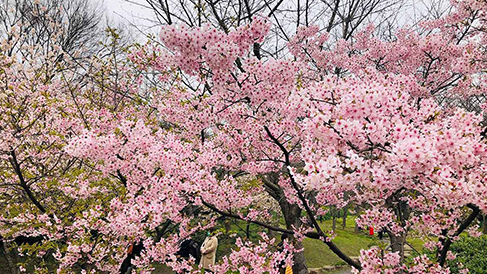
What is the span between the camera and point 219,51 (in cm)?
297

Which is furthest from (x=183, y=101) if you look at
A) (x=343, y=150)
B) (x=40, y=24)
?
(x=40, y=24)

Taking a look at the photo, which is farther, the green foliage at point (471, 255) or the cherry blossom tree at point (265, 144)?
the green foliage at point (471, 255)

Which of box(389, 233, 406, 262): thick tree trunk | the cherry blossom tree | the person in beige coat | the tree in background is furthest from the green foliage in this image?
the person in beige coat

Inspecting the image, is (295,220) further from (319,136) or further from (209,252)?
(319,136)

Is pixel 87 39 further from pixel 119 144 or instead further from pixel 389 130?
pixel 389 130

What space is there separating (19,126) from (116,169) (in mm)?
2149

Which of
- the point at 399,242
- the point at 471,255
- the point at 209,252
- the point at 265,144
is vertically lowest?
the point at 471,255

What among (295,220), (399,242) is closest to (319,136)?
(399,242)

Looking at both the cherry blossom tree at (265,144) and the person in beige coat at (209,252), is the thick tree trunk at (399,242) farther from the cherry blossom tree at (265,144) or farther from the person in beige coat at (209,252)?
the person in beige coat at (209,252)

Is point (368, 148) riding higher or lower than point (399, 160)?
higher

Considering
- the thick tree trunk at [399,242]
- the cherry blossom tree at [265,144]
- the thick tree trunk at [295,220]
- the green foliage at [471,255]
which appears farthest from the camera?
the thick tree trunk at [295,220]

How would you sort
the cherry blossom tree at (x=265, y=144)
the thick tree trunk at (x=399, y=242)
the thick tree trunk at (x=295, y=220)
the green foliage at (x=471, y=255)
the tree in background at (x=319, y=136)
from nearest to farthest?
the tree in background at (x=319, y=136), the cherry blossom tree at (x=265, y=144), the thick tree trunk at (x=399, y=242), the green foliage at (x=471, y=255), the thick tree trunk at (x=295, y=220)

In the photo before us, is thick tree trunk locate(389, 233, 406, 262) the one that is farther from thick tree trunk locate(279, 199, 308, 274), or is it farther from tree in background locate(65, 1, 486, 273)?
thick tree trunk locate(279, 199, 308, 274)

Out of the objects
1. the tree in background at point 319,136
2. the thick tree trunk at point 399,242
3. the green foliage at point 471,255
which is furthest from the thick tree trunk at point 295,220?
the green foliage at point 471,255
